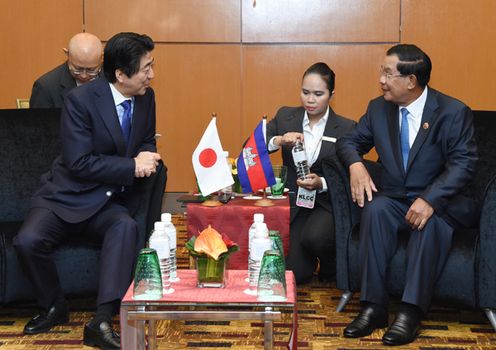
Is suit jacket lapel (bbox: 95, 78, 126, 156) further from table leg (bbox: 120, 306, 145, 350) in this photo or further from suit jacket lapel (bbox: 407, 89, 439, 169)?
suit jacket lapel (bbox: 407, 89, 439, 169)

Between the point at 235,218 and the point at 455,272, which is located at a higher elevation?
the point at 235,218

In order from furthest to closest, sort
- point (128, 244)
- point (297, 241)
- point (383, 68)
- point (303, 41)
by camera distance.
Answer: point (303, 41)
point (297, 241)
point (383, 68)
point (128, 244)

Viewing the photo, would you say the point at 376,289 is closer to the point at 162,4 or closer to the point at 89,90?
the point at 89,90

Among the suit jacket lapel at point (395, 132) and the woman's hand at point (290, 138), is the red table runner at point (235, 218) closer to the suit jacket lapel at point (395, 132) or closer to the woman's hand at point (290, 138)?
the woman's hand at point (290, 138)

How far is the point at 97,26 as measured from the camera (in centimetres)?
614

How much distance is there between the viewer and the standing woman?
4301mm

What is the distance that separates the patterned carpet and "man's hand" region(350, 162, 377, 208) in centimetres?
62

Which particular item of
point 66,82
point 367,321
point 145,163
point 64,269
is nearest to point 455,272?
point 367,321

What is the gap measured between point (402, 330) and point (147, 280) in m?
1.36

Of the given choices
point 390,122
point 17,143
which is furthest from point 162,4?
point 390,122

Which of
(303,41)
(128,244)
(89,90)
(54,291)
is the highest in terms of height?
(303,41)

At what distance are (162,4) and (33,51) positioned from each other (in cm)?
114

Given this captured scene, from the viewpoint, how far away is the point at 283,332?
12.0ft

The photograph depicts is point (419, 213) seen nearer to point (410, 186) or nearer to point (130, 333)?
point (410, 186)
